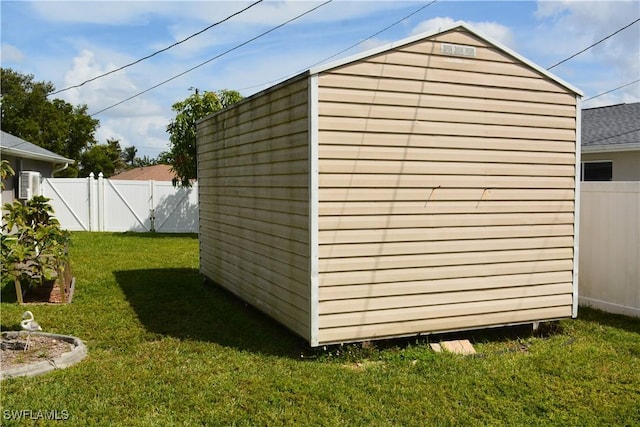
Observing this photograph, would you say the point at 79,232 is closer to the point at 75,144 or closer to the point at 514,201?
the point at 514,201

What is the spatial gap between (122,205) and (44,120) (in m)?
20.2

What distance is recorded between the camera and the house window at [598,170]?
39.0 ft

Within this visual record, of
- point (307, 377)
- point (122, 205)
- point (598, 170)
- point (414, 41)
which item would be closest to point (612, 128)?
point (598, 170)

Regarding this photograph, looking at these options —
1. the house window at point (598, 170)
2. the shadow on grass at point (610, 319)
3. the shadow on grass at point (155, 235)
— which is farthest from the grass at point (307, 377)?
the shadow on grass at point (155, 235)

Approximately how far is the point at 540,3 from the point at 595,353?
6.65 m

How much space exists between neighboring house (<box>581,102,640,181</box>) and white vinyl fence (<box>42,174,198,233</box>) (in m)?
12.0

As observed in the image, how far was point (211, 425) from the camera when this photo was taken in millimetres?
3680

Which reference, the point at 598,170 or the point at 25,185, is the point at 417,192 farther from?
the point at 25,185

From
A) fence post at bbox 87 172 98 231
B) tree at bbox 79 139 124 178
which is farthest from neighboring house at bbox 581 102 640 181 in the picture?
tree at bbox 79 139 124 178

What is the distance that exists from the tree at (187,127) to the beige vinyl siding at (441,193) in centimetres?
1299

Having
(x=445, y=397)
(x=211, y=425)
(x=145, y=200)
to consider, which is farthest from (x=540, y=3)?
(x=145, y=200)

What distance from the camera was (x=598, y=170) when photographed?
1215 cm

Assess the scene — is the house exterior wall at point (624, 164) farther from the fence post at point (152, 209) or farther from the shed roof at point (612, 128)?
the fence post at point (152, 209)

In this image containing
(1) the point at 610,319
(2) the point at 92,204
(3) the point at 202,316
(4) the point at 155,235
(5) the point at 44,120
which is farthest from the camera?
(5) the point at 44,120
